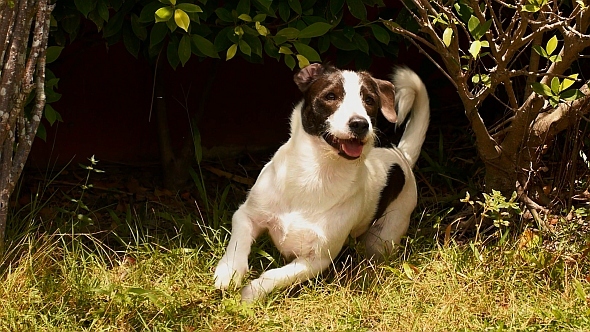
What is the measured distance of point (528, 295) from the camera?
4.27 m

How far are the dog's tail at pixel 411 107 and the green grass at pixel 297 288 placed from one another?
654mm

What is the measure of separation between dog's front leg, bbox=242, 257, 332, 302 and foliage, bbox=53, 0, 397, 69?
0.96 m

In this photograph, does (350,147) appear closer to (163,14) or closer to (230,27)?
(230,27)

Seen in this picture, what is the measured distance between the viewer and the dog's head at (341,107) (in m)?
4.18

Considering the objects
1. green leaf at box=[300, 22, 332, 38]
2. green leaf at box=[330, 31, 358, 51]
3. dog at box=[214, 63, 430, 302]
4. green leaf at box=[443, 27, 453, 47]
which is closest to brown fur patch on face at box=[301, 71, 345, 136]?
dog at box=[214, 63, 430, 302]

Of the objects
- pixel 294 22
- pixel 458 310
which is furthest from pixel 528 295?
pixel 294 22

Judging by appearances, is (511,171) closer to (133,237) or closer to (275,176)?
(275,176)

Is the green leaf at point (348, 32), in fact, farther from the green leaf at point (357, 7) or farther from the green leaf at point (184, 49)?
the green leaf at point (184, 49)

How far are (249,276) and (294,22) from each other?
1281 millimetres

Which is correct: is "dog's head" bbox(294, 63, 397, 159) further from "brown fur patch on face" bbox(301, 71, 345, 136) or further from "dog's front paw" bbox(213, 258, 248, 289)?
"dog's front paw" bbox(213, 258, 248, 289)

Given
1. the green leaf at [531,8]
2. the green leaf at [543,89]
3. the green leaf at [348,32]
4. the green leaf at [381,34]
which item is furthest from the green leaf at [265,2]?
the green leaf at [543,89]

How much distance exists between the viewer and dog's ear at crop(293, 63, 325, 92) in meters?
4.49

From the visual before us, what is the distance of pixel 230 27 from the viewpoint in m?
4.42

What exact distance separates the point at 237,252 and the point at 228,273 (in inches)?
5.7
